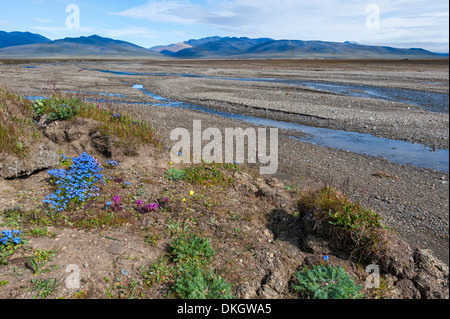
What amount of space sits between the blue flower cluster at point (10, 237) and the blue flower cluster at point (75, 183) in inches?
34.4

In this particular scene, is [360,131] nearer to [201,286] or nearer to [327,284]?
[327,284]

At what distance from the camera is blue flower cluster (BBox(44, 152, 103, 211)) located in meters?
5.64

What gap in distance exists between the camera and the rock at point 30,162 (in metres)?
6.20

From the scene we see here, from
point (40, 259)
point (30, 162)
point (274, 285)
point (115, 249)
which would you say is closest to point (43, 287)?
point (40, 259)

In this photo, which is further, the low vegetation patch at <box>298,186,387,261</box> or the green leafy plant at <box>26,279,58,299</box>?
the low vegetation patch at <box>298,186,387,261</box>

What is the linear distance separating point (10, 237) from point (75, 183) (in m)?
1.86

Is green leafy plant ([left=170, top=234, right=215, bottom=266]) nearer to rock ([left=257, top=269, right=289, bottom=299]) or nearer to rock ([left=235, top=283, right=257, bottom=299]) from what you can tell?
rock ([left=235, top=283, right=257, bottom=299])

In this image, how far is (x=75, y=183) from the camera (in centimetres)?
614

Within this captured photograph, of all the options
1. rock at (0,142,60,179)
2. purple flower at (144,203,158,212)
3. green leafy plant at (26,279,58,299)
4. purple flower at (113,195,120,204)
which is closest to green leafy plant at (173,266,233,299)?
green leafy plant at (26,279,58,299)

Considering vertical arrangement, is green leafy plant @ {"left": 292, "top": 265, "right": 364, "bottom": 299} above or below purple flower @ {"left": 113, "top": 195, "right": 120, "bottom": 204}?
below

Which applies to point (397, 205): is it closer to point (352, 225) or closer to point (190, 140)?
point (352, 225)

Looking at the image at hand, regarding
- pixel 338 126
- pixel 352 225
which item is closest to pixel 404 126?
pixel 338 126

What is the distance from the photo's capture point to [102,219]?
17.5ft

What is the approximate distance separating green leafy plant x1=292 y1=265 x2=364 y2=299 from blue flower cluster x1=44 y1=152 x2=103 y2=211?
14.5 ft
